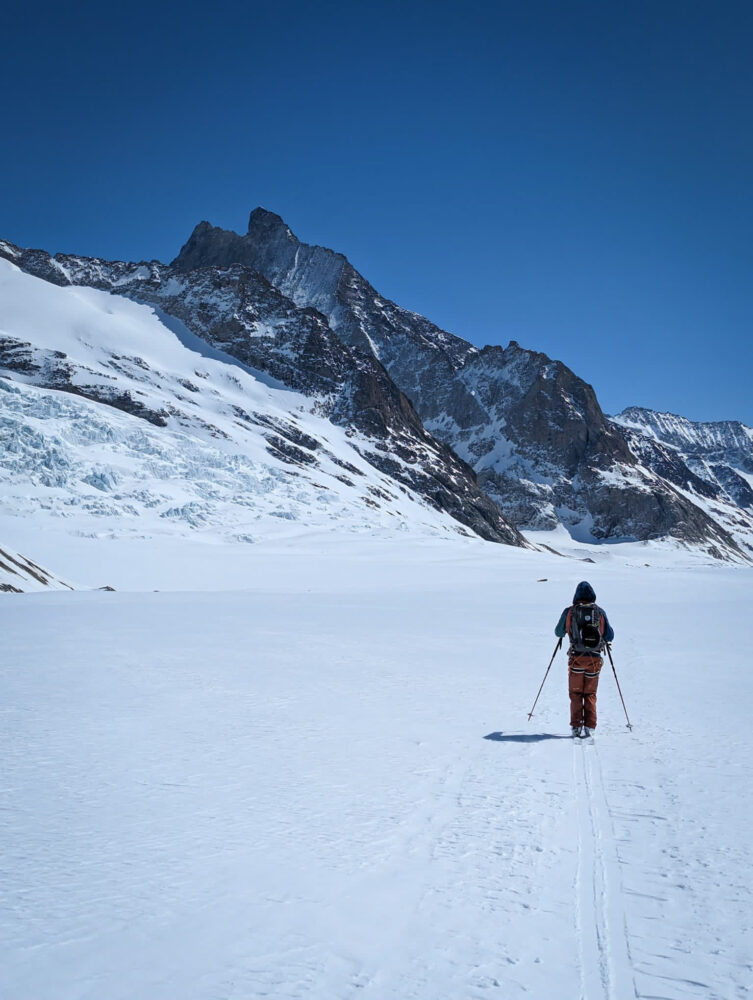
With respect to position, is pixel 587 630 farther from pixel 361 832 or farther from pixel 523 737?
pixel 361 832

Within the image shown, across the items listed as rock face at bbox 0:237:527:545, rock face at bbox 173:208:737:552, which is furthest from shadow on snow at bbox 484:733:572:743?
rock face at bbox 173:208:737:552

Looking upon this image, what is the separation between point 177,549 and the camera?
4256 centimetres

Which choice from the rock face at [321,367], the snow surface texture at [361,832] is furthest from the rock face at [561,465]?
the snow surface texture at [361,832]

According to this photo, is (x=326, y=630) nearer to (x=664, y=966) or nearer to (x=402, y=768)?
(x=402, y=768)

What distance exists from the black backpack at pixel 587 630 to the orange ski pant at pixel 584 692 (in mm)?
134

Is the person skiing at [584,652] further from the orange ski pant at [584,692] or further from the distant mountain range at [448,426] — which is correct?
the distant mountain range at [448,426]

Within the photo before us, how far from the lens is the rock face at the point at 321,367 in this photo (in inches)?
4574

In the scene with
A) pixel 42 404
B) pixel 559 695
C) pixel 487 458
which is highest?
pixel 487 458

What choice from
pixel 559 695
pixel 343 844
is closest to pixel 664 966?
pixel 343 844

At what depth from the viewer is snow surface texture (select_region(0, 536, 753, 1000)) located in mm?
3281

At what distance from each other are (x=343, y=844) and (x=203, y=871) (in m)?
0.99

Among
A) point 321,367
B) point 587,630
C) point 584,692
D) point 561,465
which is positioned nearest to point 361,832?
point 584,692

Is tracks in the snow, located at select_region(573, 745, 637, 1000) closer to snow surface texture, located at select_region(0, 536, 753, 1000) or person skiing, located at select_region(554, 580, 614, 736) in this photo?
snow surface texture, located at select_region(0, 536, 753, 1000)

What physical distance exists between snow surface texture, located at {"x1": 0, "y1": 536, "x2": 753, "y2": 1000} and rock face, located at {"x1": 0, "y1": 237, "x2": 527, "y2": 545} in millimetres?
97817
